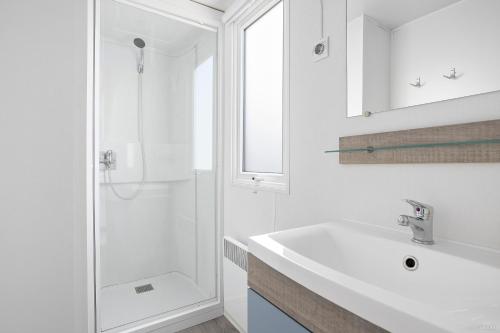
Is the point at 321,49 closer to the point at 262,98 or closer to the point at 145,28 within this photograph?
the point at 262,98

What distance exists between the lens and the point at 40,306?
4.73ft

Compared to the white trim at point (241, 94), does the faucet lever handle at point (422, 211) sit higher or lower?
lower

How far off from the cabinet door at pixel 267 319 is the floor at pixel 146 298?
49.2 inches

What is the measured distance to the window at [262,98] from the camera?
Result: 1492 millimetres

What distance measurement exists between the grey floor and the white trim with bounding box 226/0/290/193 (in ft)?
3.24

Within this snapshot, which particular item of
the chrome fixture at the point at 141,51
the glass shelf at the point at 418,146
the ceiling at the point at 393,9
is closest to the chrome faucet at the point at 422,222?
the glass shelf at the point at 418,146

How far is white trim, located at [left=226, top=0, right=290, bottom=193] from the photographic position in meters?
1.40

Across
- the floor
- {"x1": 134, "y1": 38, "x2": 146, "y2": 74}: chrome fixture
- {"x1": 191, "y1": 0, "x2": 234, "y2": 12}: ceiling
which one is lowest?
the floor

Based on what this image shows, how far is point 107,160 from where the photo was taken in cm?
163

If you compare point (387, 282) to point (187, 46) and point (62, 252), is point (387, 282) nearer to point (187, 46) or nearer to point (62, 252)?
point (62, 252)

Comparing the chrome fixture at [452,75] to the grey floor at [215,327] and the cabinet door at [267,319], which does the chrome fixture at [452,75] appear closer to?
the cabinet door at [267,319]

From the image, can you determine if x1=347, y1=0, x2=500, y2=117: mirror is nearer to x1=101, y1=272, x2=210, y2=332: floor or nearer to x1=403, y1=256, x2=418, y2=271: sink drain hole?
x1=403, y1=256, x2=418, y2=271: sink drain hole

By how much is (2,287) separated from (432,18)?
88.0 inches

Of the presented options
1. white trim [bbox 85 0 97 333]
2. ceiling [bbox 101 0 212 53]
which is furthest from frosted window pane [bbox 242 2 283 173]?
white trim [bbox 85 0 97 333]
